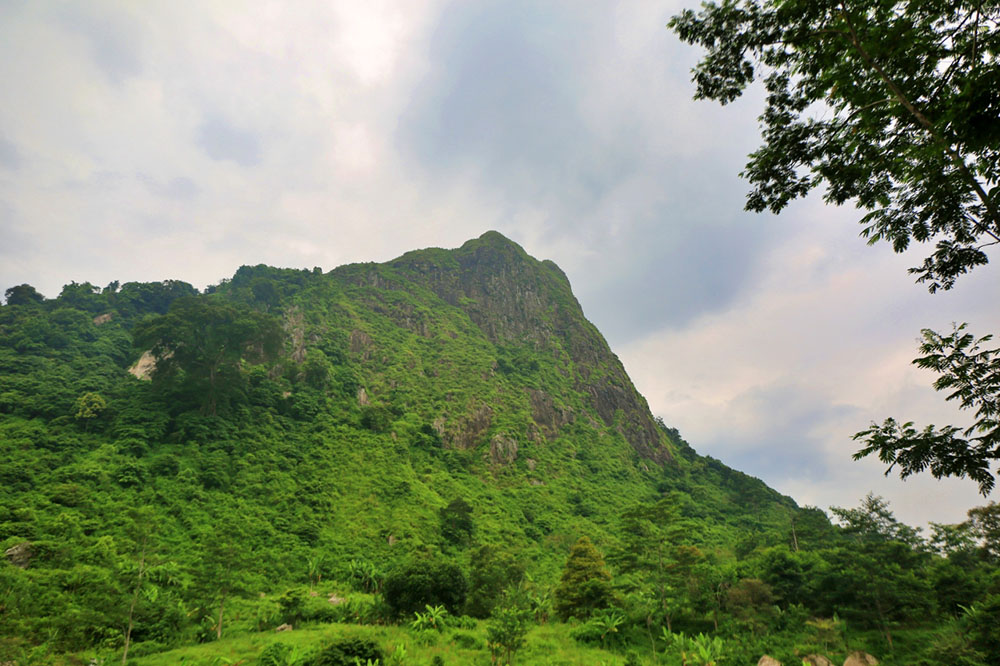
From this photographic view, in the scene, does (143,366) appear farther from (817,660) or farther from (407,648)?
(817,660)

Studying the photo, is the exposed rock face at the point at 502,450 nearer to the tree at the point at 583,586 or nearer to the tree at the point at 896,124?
the tree at the point at 583,586

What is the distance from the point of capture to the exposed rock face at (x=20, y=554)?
20.5 meters

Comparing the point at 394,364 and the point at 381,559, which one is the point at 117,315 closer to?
the point at 394,364

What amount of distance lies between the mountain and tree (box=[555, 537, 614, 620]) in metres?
11.8

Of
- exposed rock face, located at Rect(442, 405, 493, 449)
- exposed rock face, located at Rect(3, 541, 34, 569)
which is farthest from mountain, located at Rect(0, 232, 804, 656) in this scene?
exposed rock face, located at Rect(442, 405, 493, 449)

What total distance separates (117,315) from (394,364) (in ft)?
159

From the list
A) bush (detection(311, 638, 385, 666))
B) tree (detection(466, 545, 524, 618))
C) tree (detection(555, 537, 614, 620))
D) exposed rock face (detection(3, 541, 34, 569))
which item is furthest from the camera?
tree (detection(466, 545, 524, 618))

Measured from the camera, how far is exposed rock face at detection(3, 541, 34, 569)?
20.5 meters

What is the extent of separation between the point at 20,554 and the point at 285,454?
82.7ft

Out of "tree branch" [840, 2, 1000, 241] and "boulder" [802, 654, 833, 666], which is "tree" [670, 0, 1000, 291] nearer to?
"tree branch" [840, 2, 1000, 241]

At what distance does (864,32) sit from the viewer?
6699 millimetres

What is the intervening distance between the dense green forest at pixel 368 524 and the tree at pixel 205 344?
251mm

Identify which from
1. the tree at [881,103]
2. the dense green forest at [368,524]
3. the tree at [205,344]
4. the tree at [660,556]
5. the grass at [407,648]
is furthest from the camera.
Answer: the tree at [205,344]

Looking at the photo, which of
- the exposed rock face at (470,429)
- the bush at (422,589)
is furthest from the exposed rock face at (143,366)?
the bush at (422,589)
